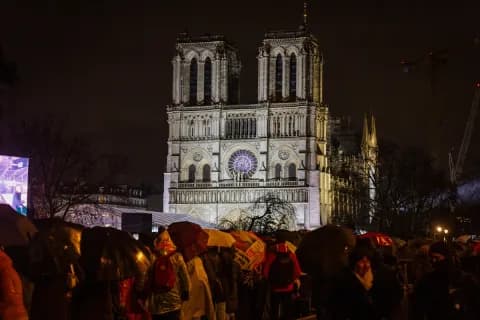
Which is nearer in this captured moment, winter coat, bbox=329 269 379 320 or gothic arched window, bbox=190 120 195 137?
winter coat, bbox=329 269 379 320

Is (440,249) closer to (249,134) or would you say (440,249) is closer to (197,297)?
(197,297)

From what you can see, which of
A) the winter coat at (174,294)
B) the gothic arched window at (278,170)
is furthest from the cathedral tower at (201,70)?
the winter coat at (174,294)

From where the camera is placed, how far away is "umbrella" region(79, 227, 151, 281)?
1349cm

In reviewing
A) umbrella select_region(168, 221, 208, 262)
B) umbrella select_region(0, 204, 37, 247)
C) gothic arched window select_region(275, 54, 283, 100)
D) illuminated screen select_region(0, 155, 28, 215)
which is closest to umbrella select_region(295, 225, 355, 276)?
umbrella select_region(168, 221, 208, 262)

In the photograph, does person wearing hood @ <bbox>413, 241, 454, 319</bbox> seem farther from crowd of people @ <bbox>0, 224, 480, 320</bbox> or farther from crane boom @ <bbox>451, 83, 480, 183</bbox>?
crane boom @ <bbox>451, 83, 480, 183</bbox>

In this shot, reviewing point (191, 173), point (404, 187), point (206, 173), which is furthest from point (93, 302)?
point (191, 173)

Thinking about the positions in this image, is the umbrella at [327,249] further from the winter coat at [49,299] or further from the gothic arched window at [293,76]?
the gothic arched window at [293,76]

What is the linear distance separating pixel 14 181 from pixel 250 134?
57927 millimetres

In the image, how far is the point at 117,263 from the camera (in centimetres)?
1374

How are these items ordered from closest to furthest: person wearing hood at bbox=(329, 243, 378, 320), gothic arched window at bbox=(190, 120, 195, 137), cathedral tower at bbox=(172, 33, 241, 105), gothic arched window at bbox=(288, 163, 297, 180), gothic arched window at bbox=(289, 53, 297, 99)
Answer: person wearing hood at bbox=(329, 243, 378, 320)
gothic arched window at bbox=(288, 163, 297, 180)
gothic arched window at bbox=(289, 53, 297, 99)
gothic arched window at bbox=(190, 120, 195, 137)
cathedral tower at bbox=(172, 33, 241, 105)

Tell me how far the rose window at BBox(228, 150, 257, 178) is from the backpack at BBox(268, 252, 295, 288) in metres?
76.4

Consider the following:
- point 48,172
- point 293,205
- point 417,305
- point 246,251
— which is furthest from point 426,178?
point 417,305

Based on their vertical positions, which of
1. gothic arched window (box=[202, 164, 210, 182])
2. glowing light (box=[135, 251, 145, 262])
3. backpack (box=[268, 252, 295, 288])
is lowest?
backpack (box=[268, 252, 295, 288])

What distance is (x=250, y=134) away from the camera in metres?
96.5
